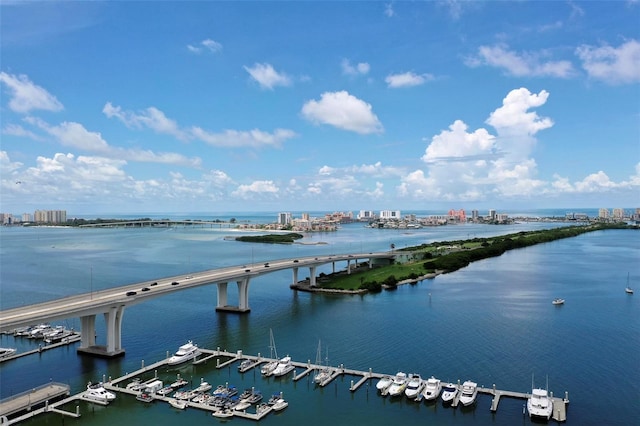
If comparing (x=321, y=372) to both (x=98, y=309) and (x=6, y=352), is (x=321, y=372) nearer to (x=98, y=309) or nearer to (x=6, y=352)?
(x=98, y=309)

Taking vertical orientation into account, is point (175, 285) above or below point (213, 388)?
above

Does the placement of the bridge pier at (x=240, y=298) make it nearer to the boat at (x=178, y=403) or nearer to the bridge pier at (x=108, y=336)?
the bridge pier at (x=108, y=336)

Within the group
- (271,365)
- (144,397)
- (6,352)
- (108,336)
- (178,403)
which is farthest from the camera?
(6,352)


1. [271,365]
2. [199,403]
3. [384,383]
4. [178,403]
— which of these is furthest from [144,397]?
[384,383]

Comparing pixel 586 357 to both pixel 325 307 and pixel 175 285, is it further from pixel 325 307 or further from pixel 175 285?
pixel 175 285

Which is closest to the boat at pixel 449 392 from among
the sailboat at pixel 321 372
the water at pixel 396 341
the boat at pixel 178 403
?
the water at pixel 396 341

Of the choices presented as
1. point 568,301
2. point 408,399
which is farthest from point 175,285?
point 568,301

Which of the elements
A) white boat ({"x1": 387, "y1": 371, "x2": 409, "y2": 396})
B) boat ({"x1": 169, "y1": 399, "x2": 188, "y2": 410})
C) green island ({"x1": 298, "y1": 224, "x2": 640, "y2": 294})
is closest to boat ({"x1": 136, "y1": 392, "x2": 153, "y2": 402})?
boat ({"x1": 169, "y1": 399, "x2": 188, "y2": 410})
